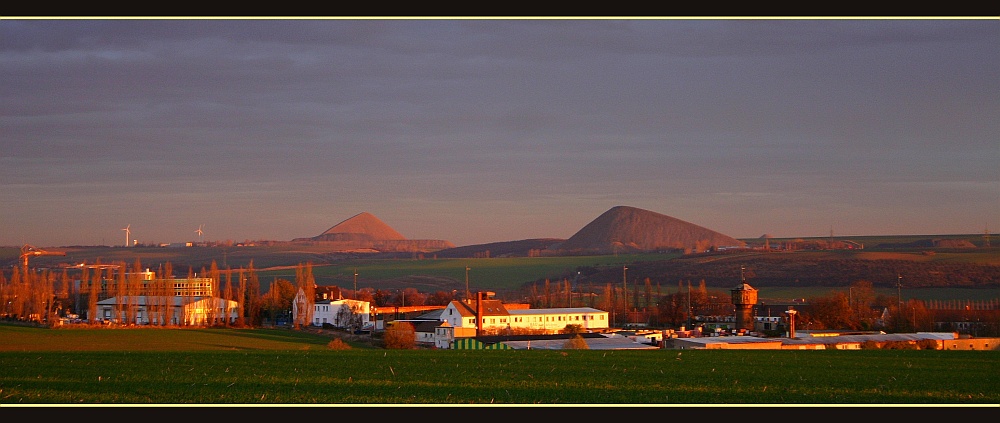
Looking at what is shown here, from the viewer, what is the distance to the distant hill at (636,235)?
14450cm

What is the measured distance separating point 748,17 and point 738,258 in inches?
3636

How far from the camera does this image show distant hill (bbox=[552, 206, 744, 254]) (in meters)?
144

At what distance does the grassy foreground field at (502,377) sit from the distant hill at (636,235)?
117178mm

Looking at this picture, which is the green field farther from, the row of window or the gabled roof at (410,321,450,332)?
the gabled roof at (410,321,450,332)

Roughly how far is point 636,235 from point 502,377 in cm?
13784

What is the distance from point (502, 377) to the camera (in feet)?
55.9

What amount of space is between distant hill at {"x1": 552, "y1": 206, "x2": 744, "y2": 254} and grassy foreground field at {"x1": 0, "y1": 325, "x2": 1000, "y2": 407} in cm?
11718

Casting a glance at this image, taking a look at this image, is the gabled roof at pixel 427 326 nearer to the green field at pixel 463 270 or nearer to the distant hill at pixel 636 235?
the green field at pixel 463 270

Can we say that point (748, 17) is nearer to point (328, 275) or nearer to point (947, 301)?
point (947, 301)

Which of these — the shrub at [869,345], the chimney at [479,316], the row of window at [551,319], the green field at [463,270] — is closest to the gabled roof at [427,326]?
the chimney at [479,316]

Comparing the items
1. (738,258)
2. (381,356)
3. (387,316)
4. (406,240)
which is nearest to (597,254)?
(406,240)

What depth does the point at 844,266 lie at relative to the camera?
87.5 m

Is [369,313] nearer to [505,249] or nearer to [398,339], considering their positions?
[398,339]

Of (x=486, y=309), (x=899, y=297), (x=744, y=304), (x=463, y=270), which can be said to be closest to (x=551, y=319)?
(x=486, y=309)
